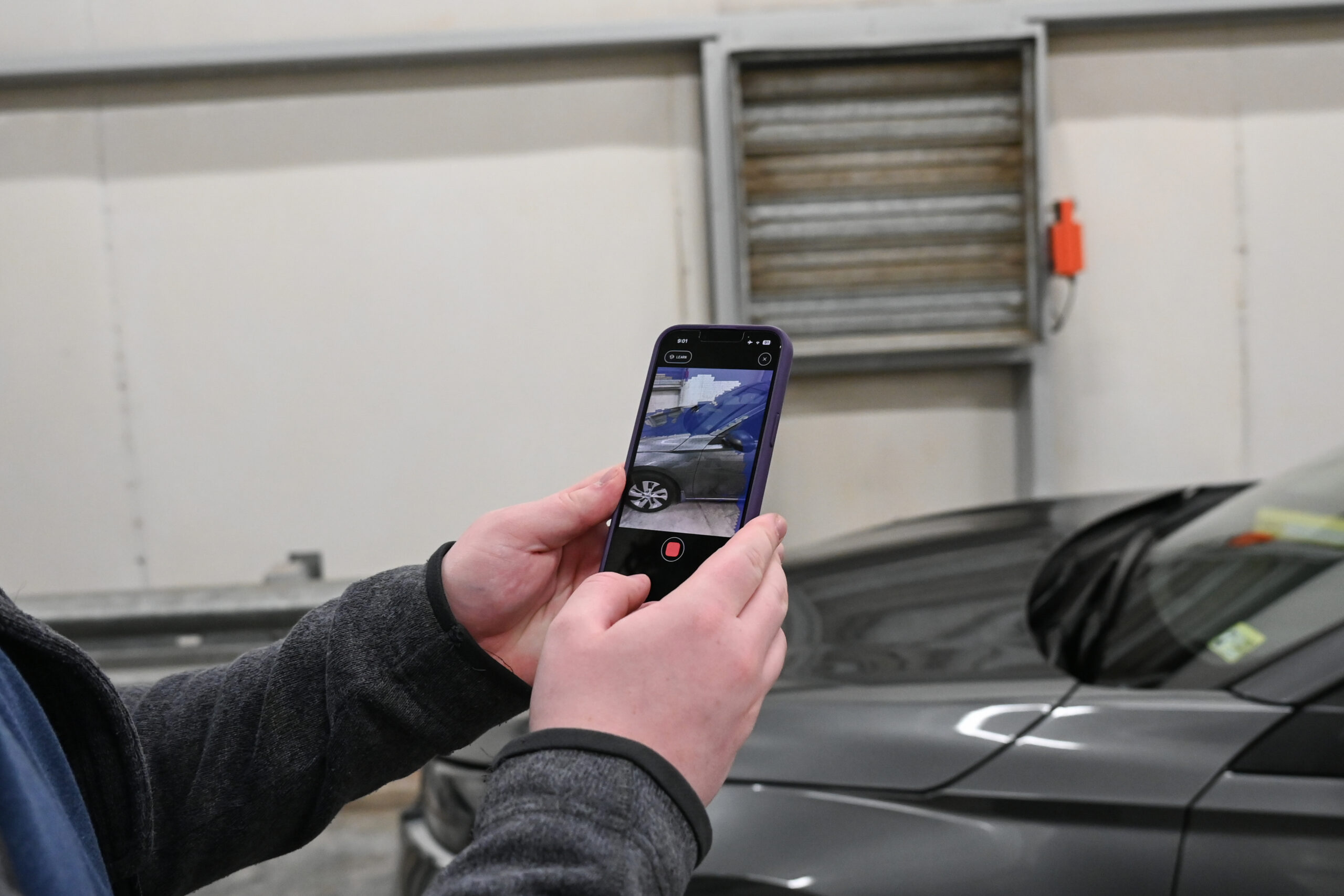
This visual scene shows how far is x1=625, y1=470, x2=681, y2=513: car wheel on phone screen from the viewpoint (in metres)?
0.89

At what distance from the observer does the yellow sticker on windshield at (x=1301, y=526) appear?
1.55 meters

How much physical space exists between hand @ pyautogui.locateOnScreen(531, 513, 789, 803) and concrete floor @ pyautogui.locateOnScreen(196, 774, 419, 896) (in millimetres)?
2079

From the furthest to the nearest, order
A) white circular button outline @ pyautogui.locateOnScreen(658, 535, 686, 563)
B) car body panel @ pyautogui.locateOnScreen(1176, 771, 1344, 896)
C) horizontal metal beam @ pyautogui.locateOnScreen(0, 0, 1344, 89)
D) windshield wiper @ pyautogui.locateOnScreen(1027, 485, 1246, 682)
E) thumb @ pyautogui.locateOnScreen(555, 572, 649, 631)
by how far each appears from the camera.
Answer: horizontal metal beam @ pyautogui.locateOnScreen(0, 0, 1344, 89) < windshield wiper @ pyautogui.locateOnScreen(1027, 485, 1246, 682) < car body panel @ pyautogui.locateOnScreen(1176, 771, 1344, 896) < white circular button outline @ pyautogui.locateOnScreen(658, 535, 686, 563) < thumb @ pyautogui.locateOnScreen(555, 572, 649, 631)

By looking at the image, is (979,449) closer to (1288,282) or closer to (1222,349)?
(1222,349)

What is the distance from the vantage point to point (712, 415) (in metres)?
0.94

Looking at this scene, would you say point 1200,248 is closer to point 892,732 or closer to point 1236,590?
point 1236,590

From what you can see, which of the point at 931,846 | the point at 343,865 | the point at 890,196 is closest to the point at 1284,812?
the point at 931,846

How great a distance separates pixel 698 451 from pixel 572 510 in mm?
126

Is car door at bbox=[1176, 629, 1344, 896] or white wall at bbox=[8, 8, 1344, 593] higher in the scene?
white wall at bbox=[8, 8, 1344, 593]

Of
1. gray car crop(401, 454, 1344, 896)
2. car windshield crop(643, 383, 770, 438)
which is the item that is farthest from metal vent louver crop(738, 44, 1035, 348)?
car windshield crop(643, 383, 770, 438)

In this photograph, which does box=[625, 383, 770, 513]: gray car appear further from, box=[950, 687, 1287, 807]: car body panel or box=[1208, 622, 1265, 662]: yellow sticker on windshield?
box=[1208, 622, 1265, 662]: yellow sticker on windshield

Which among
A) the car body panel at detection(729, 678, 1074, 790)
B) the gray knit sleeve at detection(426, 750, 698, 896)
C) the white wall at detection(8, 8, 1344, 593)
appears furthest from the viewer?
the white wall at detection(8, 8, 1344, 593)

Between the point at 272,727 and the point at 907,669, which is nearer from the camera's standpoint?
the point at 272,727

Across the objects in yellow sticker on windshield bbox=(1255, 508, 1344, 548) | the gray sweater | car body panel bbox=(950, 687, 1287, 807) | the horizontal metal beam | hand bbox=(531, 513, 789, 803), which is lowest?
car body panel bbox=(950, 687, 1287, 807)
